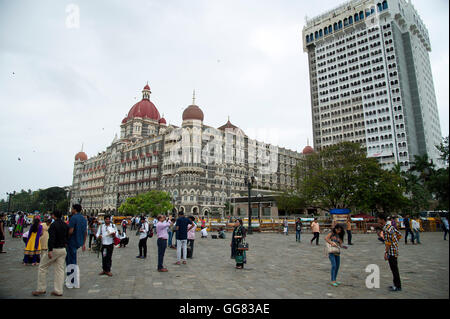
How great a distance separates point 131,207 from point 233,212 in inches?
796

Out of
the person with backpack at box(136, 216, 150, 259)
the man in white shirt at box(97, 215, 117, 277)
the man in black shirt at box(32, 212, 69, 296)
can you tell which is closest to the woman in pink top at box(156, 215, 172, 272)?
the man in white shirt at box(97, 215, 117, 277)

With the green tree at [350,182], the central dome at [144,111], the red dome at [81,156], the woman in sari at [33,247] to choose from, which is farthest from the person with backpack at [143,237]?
the red dome at [81,156]

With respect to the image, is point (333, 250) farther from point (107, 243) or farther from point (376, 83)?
point (376, 83)

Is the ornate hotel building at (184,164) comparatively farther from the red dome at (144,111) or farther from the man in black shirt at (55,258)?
the man in black shirt at (55,258)

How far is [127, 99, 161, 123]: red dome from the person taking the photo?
77.6 metres

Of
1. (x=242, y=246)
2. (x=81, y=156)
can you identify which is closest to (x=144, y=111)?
(x=81, y=156)

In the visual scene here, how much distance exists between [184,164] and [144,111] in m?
29.6

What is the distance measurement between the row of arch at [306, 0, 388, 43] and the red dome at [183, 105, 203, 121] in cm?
5150

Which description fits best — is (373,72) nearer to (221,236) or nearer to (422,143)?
(422,143)

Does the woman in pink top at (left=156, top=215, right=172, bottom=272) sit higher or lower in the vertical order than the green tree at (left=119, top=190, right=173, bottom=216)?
lower

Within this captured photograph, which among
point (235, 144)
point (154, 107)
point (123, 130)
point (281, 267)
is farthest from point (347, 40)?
point (281, 267)

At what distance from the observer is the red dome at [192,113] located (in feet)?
193

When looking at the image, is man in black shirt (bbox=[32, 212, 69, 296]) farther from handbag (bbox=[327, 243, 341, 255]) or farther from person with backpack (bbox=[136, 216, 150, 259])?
handbag (bbox=[327, 243, 341, 255])

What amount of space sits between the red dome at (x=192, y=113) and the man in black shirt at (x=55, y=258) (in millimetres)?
53645
